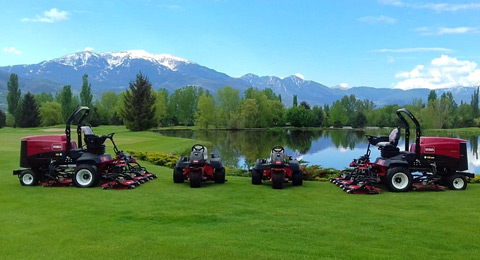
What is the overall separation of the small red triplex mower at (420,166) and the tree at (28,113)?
7316cm

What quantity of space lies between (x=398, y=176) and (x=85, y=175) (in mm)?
8974

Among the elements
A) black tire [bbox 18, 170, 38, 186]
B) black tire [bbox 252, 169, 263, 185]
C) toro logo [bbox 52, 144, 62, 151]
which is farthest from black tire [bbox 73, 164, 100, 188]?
black tire [bbox 252, 169, 263, 185]

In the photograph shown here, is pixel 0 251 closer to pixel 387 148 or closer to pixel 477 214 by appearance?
pixel 477 214

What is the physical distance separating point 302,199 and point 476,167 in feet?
65.1

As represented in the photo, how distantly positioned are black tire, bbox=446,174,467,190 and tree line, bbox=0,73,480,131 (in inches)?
2250

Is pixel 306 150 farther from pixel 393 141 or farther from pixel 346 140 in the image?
pixel 393 141

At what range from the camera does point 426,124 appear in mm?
98812

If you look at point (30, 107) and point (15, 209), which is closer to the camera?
point (15, 209)

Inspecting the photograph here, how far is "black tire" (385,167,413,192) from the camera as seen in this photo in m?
11.2

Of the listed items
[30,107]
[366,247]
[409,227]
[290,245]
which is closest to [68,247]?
[290,245]

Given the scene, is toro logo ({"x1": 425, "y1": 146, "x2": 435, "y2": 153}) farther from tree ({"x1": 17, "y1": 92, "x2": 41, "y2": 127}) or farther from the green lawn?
tree ({"x1": 17, "y1": 92, "x2": 41, "y2": 127})

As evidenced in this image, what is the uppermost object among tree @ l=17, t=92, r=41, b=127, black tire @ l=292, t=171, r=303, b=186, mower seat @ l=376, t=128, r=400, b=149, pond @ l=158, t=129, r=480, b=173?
tree @ l=17, t=92, r=41, b=127

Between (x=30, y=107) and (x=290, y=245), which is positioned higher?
(x=30, y=107)

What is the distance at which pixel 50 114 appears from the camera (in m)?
88.5
